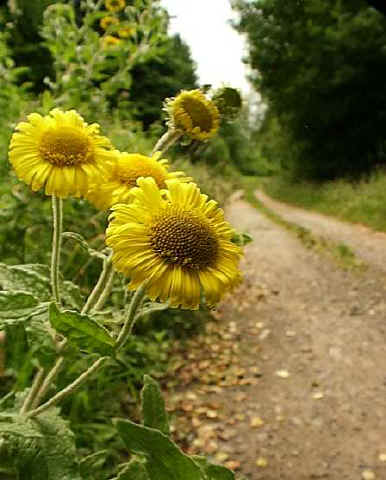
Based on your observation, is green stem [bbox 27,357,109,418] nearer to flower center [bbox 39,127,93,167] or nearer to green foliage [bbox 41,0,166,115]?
flower center [bbox 39,127,93,167]

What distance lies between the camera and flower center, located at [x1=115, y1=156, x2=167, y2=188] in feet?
2.42

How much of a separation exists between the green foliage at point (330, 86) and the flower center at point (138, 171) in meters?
4.83

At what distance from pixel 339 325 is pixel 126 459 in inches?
69.6

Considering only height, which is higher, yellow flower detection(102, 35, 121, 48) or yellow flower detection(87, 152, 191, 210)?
yellow flower detection(102, 35, 121, 48)

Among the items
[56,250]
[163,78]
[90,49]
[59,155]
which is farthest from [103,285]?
[163,78]

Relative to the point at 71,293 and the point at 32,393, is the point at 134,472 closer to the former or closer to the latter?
the point at 32,393

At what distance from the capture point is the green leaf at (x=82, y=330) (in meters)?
0.57

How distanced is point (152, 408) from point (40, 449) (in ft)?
0.61

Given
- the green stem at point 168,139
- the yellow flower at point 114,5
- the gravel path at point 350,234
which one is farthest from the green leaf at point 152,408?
the gravel path at point 350,234

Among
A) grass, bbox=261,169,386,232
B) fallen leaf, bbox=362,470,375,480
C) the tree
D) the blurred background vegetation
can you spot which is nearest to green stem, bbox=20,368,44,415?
fallen leaf, bbox=362,470,375,480

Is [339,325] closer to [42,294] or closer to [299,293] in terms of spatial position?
[299,293]

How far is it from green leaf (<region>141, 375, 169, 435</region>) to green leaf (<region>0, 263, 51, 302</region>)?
0.73ft

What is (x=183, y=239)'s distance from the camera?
24.7 inches

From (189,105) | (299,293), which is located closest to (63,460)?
(189,105)
